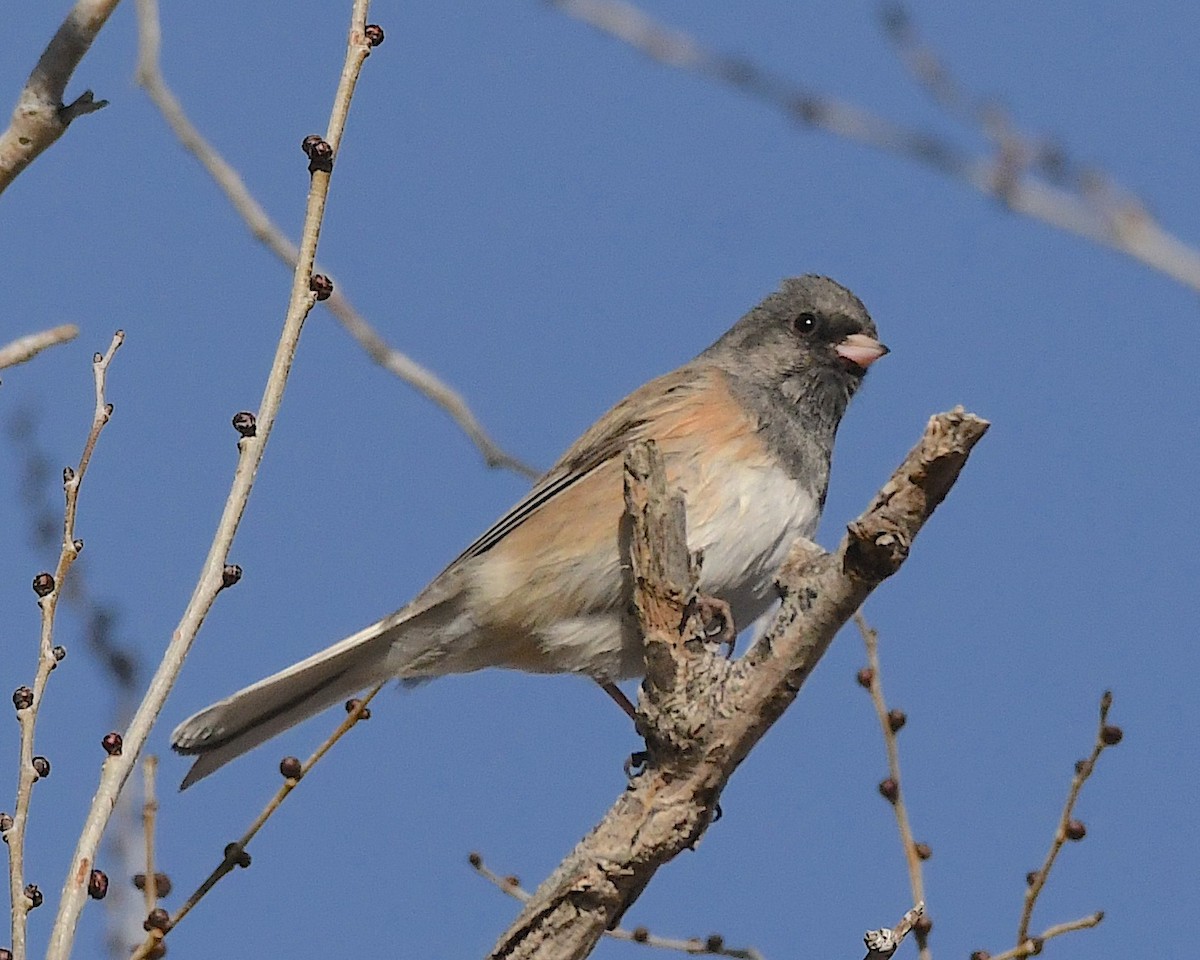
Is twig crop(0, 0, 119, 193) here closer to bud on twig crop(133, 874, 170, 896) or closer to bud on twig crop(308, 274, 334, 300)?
bud on twig crop(308, 274, 334, 300)

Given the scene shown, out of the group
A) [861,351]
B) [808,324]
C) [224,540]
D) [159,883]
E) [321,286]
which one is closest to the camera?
[224,540]

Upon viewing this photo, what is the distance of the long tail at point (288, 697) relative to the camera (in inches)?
128

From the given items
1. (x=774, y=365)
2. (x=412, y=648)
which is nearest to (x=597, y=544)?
(x=412, y=648)

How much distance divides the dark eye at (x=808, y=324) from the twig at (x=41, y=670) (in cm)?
231

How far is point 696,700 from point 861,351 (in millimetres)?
1774

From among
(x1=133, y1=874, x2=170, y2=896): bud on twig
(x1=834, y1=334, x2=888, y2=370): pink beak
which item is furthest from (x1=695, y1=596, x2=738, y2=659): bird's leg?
(x1=133, y1=874, x2=170, y2=896): bud on twig

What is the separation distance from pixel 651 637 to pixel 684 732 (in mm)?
170

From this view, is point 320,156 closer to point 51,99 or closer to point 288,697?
point 51,99

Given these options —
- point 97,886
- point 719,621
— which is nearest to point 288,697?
point 719,621

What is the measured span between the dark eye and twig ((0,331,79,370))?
8.09 ft

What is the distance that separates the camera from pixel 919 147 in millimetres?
2049

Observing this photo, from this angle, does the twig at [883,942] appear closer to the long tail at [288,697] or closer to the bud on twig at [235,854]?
the bud on twig at [235,854]

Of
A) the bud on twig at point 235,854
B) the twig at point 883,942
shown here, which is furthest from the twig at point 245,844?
the twig at point 883,942

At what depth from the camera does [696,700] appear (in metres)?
2.41
